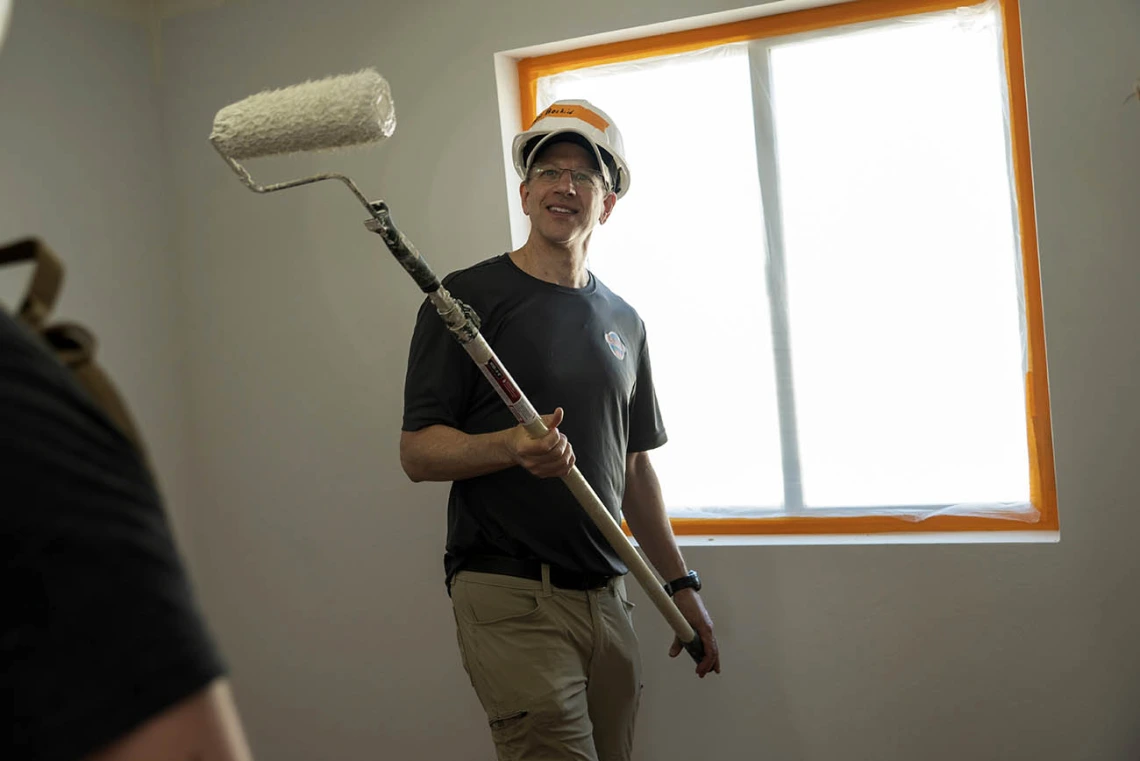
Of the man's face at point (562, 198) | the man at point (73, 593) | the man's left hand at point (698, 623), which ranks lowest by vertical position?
the man's left hand at point (698, 623)

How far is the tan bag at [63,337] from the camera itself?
47 cm

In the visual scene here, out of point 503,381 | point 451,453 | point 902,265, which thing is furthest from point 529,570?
point 902,265

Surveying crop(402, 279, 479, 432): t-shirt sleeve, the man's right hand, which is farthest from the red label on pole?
crop(402, 279, 479, 432): t-shirt sleeve

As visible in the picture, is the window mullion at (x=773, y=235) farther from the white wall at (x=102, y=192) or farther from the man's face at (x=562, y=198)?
the white wall at (x=102, y=192)

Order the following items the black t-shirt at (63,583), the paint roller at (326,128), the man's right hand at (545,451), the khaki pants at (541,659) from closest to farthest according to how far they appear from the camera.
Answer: the black t-shirt at (63,583) < the paint roller at (326,128) < the man's right hand at (545,451) < the khaki pants at (541,659)

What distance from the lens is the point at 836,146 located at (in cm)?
236

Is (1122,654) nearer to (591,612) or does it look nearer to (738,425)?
(738,425)

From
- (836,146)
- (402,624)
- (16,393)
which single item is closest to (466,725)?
(402,624)

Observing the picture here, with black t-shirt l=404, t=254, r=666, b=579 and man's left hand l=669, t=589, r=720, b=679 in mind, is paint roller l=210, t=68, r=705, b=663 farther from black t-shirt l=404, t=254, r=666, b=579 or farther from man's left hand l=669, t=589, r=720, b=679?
man's left hand l=669, t=589, r=720, b=679

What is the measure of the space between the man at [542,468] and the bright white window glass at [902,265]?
0.60 m

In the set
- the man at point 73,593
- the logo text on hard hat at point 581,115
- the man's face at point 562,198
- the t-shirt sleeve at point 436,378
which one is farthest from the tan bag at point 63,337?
the logo text on hard hat at point 581,115

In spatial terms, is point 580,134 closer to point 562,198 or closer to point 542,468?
point 562,198

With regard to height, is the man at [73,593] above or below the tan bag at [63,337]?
below

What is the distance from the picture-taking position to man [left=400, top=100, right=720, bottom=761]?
1.78m
